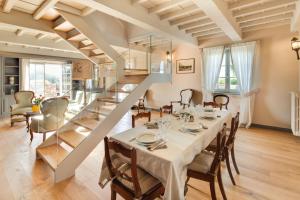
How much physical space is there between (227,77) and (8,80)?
7.63 metres

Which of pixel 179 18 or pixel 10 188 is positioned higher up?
pixel 179 18

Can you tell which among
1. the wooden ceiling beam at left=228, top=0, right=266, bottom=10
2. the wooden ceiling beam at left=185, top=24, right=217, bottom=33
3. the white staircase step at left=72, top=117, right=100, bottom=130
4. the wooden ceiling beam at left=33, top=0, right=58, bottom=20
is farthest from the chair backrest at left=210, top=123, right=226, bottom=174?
the wooden ceiling beam at left=185, top=24, right=217, bottom=33

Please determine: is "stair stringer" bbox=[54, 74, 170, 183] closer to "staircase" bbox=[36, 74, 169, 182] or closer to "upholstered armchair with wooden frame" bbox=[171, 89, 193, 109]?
"staircase" bbox=[36, 74, 169, 182]

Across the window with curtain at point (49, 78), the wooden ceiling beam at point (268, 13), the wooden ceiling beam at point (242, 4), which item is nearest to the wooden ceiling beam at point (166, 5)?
the wooden ceiling beam at point (242, 4)

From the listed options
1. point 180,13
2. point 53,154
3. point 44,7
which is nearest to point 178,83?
point 180,13

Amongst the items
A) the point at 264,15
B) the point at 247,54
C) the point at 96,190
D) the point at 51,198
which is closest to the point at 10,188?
the point at 51,198

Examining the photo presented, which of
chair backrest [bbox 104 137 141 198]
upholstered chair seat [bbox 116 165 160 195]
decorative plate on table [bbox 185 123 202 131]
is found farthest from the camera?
decorative plate on table [bbox 185 123 202 131]

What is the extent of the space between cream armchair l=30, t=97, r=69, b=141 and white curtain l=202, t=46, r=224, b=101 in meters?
4.08

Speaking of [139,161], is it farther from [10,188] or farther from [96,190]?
[10,188]

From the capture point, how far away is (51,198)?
1.83 m

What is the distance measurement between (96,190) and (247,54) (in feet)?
15.5

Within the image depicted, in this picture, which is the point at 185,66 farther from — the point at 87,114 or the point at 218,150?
the point at 218,150

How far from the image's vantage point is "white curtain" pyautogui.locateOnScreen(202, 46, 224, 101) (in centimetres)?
503

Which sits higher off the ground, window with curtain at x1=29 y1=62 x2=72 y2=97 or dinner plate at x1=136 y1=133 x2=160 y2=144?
window with curtain at x1=29 y1=62 x2=72 y2=97
